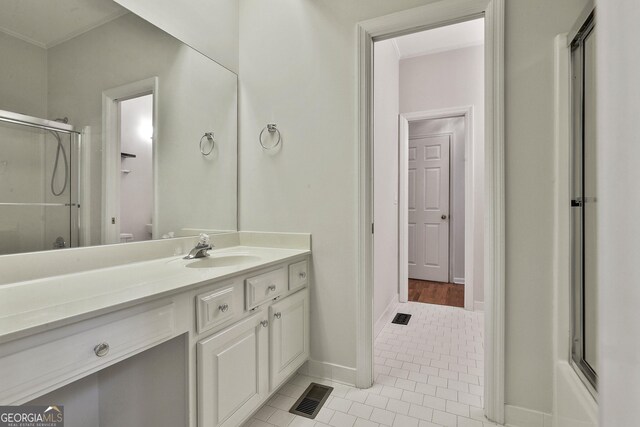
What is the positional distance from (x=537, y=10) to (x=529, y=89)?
367mm

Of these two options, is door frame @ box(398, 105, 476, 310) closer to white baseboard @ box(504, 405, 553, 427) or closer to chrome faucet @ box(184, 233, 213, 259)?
white baseboard @ box(504, 405, 553, 427)

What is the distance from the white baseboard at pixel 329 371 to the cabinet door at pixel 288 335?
97 millimetres

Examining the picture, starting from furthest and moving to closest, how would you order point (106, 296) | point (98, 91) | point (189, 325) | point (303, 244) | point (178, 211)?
point (303, 244) → point (178, 211) → point (98, 91) → point (189, 325) → point (106, 296)

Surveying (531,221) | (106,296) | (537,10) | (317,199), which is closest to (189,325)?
(106,296)

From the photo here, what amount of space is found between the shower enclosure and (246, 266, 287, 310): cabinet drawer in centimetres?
77

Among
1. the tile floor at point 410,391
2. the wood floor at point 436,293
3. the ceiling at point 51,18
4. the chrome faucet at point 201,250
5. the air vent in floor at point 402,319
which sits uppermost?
the ceiling at point 51,18

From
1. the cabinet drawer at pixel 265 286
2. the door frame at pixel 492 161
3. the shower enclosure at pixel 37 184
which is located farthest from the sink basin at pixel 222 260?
the door frame at pixel 492 161

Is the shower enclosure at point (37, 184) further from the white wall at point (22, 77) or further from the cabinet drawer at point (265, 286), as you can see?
the cabinet drawer at point (265, 286)

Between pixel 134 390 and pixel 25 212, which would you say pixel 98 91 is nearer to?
pixel 25 212

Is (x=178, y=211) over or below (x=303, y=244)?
over

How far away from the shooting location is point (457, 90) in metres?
3.24

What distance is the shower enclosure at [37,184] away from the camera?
1.09 meters

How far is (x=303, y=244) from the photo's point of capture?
1.91 meters

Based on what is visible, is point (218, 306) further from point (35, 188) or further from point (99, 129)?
point (99, 129)
